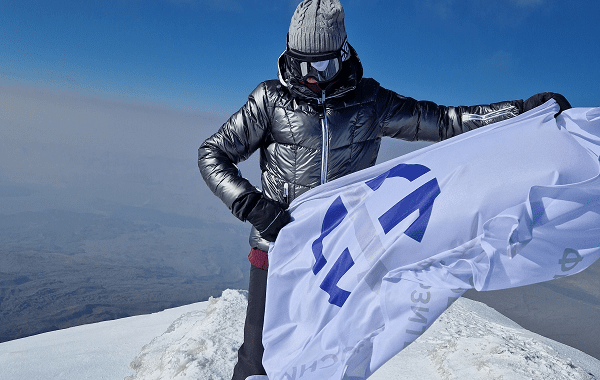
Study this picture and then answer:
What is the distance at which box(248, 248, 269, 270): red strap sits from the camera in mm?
1969

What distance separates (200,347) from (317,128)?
2200mm

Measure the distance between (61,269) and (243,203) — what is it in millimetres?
26476

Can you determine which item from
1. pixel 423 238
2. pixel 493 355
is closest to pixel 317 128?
pixel 423 238

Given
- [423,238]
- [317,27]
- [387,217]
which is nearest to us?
[423,238]

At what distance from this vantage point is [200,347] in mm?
3059

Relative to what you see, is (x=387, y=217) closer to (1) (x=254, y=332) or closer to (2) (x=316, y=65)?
(2) (x=316, y=65)

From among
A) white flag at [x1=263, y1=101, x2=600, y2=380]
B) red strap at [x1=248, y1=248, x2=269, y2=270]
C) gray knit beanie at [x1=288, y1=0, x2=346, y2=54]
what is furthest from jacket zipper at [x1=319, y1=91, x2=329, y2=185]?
red strap at [x1=248, y1=248, x2=269, y2=270]

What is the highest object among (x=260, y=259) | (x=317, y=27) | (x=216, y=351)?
(x=317, y=27)

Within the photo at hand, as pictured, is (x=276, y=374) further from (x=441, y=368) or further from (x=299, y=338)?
(x=441, y=368)

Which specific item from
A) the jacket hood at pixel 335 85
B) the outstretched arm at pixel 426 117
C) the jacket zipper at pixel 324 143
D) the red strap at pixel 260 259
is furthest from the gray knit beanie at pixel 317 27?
the red strap at pixel 260 259

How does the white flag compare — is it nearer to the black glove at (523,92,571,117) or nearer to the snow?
the black glove at (523,92,571,117)

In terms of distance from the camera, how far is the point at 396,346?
4.32ft

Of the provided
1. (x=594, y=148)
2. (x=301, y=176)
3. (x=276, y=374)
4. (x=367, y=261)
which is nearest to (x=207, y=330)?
(x=276, y=374)

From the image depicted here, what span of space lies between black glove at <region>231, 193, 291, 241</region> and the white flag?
0.08 m
